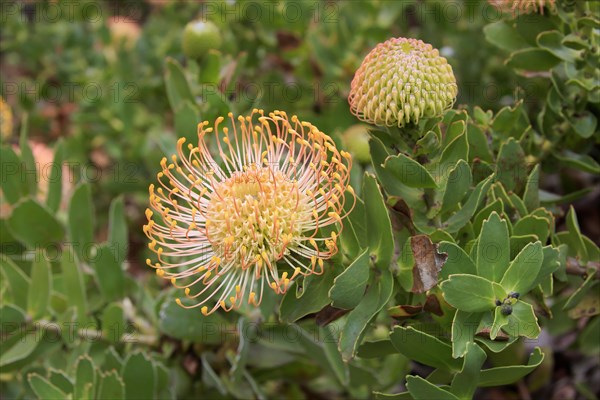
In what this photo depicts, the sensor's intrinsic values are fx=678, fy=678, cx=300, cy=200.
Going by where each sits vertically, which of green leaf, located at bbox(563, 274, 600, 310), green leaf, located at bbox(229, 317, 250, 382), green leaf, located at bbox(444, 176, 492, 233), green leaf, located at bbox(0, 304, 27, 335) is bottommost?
green leaf, located at bbox(229, 317, 250, 382)

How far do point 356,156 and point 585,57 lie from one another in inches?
28.5

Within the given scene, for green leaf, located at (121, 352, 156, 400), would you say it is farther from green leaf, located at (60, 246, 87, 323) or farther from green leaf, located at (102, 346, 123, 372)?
green leaf, located at (60, 246, 87, 323)

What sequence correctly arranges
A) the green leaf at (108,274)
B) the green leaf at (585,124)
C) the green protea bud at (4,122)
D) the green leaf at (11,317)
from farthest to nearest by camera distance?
the green protea bud at (4,122) < the green leaf at (108,274) < the green leaf at (11,317) < the green leaf at (585,124)

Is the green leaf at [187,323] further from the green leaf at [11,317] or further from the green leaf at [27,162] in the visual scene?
the green leaf at [27,162]

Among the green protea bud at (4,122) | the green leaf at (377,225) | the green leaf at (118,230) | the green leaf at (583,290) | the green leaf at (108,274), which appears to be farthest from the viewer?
the green protea bud at (4,122)

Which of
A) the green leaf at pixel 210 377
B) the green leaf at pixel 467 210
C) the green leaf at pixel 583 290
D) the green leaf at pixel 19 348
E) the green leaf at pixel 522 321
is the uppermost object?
the green leaf at pixel 467 210

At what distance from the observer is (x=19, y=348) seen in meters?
1.64

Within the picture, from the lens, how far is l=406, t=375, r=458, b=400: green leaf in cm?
116

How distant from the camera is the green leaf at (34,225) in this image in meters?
1.78

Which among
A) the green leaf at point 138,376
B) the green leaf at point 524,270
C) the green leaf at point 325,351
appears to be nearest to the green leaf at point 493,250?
the green leaf at point 524,270

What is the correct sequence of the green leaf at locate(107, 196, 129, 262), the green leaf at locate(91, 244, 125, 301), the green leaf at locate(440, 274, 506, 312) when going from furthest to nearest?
the green leaf at locate(107, 196, 129, 262) → the green leaf at locate(91, 244, 125, 301) → the green leaf at locate(440, 274, 506, 312)

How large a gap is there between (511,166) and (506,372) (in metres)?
0.46

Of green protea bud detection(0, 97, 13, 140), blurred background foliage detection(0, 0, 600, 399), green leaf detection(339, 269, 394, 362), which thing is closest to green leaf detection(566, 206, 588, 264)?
blurred background foliage detection(0, 0, 600, 399)

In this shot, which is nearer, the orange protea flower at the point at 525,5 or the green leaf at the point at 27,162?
the orange protea flower at the point at 525,5
